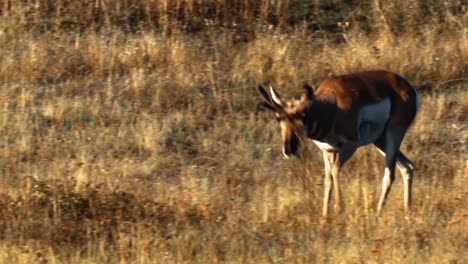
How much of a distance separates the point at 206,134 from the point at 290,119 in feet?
11.5

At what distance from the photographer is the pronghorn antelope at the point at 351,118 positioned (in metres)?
9.07

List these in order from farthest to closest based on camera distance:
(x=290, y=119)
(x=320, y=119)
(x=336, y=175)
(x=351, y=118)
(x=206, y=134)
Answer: (x=206, y=134) < (x=336, y=175) < (x=351, y=118) < (x=320, y=119) < (x=290, y=119)

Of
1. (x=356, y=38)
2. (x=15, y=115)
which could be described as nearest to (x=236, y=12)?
(x=356, y=38)

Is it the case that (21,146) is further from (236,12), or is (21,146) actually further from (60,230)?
(236,12)

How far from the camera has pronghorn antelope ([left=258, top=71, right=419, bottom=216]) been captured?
907cm

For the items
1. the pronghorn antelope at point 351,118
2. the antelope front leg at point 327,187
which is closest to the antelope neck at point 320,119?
the pronghorn antelope at point 351,118

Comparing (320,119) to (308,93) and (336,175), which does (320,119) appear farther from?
(336,175)

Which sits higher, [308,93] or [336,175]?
[308,93]

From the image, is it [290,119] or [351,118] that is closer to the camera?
[290,119]

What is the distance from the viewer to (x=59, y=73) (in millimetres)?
13891

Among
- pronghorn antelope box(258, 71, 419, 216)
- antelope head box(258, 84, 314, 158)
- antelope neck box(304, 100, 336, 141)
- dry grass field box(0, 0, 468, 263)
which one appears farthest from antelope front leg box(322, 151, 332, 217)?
antelope head box(258, 84, 314, 158)

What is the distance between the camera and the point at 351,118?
9.54 m

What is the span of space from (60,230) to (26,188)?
38.6 inches

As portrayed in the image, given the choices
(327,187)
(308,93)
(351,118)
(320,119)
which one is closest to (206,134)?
(327,187)
